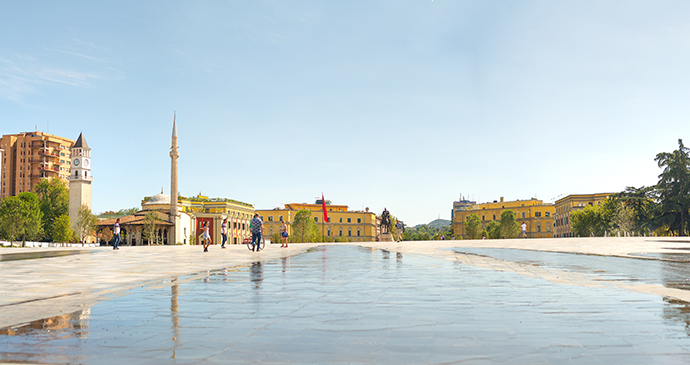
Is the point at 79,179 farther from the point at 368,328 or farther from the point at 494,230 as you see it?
the point at 494,230

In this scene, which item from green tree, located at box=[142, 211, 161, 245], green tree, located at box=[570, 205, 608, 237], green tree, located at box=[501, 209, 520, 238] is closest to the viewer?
green tree, located at box=[142, 211, 161, 245]

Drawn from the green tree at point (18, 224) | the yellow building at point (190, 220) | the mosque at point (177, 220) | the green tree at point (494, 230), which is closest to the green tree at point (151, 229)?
the mosque at point (177, 220)

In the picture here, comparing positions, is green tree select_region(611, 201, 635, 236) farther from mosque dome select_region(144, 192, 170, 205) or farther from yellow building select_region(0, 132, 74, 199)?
yellow building select_region(0, 132, 74, 199)

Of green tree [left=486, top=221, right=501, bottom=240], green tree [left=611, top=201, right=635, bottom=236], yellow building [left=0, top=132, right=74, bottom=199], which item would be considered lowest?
green tree [left=486, top=221, right=501, bottom=240]

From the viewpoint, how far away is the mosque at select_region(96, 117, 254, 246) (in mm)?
77125

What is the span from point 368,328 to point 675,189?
66.3 metres

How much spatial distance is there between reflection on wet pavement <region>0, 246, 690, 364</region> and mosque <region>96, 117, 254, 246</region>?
68.0 m

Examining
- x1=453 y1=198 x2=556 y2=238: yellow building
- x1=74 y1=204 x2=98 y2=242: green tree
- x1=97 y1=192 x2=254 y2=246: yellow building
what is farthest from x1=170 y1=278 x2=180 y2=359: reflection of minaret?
x1=453 y1=198 x2=556 y2=238: yellow building

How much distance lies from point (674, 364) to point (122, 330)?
4891 millimetres

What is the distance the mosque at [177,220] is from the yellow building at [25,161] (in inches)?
1121

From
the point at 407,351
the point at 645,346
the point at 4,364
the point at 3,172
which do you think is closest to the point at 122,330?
the point at 4,364

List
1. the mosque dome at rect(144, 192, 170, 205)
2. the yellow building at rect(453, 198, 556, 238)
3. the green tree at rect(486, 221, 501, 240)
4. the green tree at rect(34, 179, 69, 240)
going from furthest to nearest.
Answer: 1. the yellow building at rect(453, 198, 556, 238)
2. the green tree at rect(486, 221, 501, 240)
3. the mosque dome at rect(144, 192, 170, 205)
4. the green tree at rect(34, 179, 69, 240)

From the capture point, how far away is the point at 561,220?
141 metres

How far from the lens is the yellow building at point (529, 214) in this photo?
149 m
